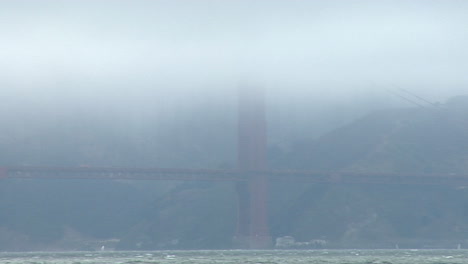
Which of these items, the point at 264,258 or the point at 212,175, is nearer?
the point at 264,258

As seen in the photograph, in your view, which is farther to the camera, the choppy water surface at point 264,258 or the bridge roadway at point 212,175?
the bridge roadway at point 212,175

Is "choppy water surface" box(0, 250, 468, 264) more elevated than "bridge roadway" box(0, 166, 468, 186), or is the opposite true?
"bridge roadway" box(0, 166, 468, 186)

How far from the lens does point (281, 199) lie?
110 m

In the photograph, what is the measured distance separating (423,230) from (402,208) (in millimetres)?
4147

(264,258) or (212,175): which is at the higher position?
(212,175)

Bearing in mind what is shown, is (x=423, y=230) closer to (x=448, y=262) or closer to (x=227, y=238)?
(x=227, y=238)

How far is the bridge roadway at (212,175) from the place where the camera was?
312 feet

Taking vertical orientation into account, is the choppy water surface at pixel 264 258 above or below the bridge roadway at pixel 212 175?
below

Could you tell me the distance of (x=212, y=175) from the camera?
9812 cm

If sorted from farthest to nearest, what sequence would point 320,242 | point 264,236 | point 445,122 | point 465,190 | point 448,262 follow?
point 445,122, point 465,190, point 320,242, point 264,236, point 448,262

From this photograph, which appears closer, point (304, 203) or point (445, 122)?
point (304, 203)

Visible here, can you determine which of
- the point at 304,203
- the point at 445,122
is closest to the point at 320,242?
the point at 304,203

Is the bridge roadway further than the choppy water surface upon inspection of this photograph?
Yes

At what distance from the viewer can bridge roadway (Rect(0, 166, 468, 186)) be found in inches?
3748
